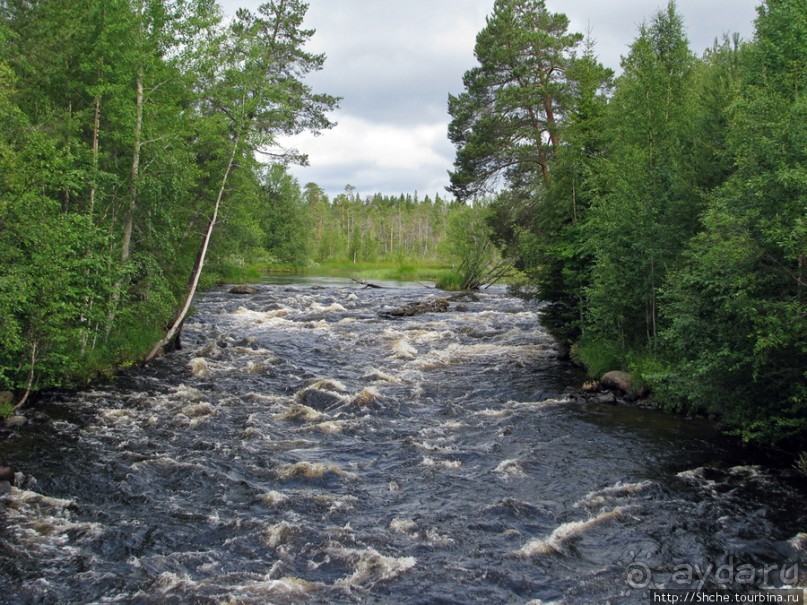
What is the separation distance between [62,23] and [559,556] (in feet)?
71.2

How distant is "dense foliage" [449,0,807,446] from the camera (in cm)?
1212

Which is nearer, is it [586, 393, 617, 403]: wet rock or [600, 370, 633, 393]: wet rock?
[586, 393, 617, 403]: wet rock

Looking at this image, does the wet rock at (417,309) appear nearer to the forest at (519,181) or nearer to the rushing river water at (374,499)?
the forest at (519,181)

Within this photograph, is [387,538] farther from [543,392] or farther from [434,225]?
[434,225]

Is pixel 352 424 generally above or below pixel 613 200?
below

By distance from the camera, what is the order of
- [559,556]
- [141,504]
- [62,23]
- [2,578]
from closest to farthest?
[2,578] < [559,556] < [141,504] < [62,23]

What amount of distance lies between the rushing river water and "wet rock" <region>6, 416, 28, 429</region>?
40cm

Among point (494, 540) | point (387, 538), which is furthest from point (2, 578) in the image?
point (494, 540)

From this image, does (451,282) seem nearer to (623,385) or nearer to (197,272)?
(197,272)

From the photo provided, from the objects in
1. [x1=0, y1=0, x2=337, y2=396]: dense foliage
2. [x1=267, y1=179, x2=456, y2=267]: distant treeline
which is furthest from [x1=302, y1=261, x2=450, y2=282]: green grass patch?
[x1=0, y1=0, x2=337, y2=396]: dense foliage

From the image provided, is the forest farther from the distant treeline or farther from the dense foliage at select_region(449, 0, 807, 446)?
the distant treeline

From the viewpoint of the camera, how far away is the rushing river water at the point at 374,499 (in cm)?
859

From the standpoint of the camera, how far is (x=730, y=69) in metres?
20.5

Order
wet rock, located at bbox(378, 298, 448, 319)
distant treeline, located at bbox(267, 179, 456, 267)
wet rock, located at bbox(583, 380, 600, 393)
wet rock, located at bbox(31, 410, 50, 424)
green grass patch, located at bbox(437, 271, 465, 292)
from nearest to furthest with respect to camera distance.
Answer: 1. wet rock, located at bbox(31, 410, 50, 424)
2. wet rock, located at bbox(583, 380, 600, 393)
3. wet rock, located at bbox(378, 298, 448, 319)
4. green grass patch, located at bbox(437, 271, 465, 292)
5. distant treeline, located at bbox(267, 179, 456, 267)
